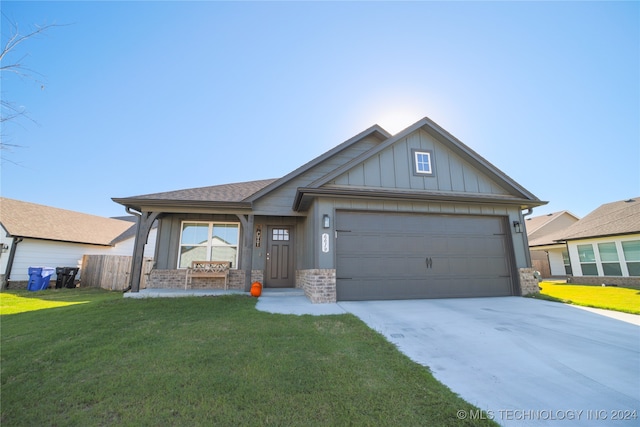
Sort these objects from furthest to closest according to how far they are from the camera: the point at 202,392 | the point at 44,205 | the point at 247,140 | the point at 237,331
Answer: the point at 44,205 < the point at 247,140 < the point at 237,331 < the point at 202,392

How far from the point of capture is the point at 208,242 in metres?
9.36

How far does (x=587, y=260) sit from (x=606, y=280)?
1434 millimetres

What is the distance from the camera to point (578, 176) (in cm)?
1612

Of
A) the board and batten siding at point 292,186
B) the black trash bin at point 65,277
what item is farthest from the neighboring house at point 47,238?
the board and batten siding at point 292,186

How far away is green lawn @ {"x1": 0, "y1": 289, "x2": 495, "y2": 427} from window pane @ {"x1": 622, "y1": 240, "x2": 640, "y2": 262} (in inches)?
593

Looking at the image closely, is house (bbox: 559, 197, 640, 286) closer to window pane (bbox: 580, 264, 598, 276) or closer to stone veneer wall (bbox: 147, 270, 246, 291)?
window pane (bbox: 580, 264, 598, 276)

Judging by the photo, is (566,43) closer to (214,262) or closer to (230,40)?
(230,40)

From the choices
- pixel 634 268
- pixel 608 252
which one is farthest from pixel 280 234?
pixel 608 252

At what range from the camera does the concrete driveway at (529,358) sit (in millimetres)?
2182

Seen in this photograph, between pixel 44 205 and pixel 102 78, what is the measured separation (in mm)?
13401

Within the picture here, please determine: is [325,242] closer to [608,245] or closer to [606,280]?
[606,280]

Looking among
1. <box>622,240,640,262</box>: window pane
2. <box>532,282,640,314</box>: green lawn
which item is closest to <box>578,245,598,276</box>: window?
<box>622,240,640,262</box>: window pane

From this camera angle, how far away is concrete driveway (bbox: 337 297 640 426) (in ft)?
7.16

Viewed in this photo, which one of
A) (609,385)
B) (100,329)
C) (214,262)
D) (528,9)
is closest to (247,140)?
(214,262)
